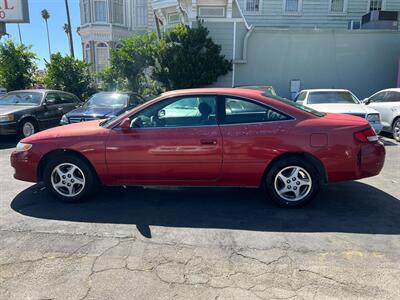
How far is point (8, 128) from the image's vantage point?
29.3 ft

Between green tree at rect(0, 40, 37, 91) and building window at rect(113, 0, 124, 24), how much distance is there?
10.6 m

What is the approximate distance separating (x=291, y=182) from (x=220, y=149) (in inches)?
38.9

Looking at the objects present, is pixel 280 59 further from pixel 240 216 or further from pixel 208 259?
pixel 208 259

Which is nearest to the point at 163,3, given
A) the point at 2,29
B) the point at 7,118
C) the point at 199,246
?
the point at 2,29

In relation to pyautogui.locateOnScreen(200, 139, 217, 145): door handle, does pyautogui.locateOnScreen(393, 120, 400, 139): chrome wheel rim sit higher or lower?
lower

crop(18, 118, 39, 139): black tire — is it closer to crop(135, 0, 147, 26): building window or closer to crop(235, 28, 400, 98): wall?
crop(235, 28, 400, 98): wall

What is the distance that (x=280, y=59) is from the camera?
46.5ft

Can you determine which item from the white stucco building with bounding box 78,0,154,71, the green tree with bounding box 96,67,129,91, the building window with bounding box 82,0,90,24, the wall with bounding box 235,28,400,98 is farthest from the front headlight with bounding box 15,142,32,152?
the building window with bounding box 82,0,90,24

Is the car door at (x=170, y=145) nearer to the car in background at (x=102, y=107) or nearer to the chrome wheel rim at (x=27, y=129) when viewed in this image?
the car in background at (x=102, y=107)

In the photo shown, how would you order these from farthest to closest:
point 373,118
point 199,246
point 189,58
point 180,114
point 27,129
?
point 189,58 < point 27,129 < point 373,118 < point 180,114 < point 199,246

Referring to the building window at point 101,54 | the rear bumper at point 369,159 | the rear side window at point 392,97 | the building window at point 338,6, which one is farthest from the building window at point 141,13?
the rear bumper at point 369,159

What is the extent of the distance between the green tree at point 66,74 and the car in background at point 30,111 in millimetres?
5195

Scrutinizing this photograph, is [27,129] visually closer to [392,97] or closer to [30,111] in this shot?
[30,111]

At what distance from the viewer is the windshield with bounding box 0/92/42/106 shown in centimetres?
1011
